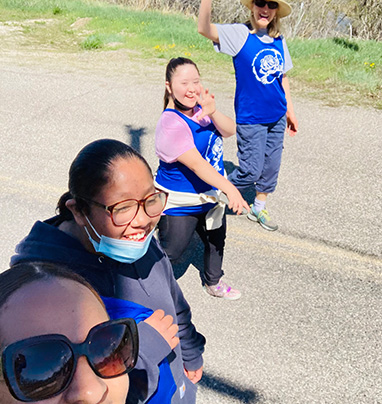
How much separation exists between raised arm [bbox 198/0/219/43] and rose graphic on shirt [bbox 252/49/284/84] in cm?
35

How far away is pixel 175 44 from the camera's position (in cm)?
1000

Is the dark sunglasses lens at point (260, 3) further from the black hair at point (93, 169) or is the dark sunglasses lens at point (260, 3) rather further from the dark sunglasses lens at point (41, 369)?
the dark sunglasses lens at point (41, 369)

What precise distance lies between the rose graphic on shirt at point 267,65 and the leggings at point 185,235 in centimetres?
128

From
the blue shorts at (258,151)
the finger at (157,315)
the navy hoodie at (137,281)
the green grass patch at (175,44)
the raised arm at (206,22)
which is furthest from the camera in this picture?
the green grass patch at (175,44)

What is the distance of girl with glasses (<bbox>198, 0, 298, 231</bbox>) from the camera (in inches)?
132

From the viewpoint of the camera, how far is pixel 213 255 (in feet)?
9.98

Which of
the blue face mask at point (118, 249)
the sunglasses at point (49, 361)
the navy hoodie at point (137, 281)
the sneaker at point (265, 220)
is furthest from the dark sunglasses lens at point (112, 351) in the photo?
the sneaker at point (265, 220)

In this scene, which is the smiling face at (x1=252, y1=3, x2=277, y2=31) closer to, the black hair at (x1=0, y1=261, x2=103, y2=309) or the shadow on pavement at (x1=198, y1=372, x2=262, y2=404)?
the shadow on pavement at (x1=198, y1=372, x2=262, y2=404)

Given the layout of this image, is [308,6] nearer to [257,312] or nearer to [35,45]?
[35,45]

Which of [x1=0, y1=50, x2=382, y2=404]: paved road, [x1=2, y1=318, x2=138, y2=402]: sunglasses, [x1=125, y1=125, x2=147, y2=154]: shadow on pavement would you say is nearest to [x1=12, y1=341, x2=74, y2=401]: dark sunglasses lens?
[x1=2, y1=318, x2=138, y2=402]: sunglasses

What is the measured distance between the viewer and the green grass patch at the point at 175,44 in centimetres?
736

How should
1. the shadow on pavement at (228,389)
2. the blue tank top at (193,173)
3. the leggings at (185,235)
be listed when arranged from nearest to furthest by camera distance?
the shadow on pavement at (228,389) → the blue tank top at (193,173) → the leggings at (185,235)

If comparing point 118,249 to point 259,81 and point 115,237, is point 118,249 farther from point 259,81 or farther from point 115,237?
point 259,81

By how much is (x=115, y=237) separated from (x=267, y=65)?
7.74ft
